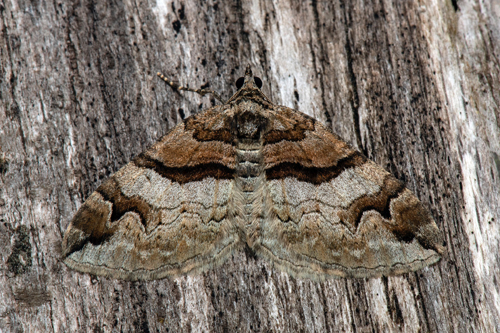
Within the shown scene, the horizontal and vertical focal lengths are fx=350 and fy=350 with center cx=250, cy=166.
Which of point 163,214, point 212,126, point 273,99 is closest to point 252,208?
point 163,214

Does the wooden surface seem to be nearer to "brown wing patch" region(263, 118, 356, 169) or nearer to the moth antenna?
the moth antenna

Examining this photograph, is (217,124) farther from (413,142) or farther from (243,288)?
(413,142)

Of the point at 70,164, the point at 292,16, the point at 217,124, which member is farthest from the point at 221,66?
the point at 70,164

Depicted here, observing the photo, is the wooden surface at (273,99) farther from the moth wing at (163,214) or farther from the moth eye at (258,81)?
the moth wing at (163,214)

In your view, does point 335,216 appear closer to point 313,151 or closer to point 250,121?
point 313,151

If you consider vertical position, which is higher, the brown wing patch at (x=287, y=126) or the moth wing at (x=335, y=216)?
the brown wing patch at (x=287, y=126)

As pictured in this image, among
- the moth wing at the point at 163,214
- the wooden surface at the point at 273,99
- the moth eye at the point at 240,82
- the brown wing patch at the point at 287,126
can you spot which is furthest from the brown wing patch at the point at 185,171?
the moth eye at the point at 240,82

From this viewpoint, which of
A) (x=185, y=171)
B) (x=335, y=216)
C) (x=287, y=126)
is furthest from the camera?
(x=287, y=126)
